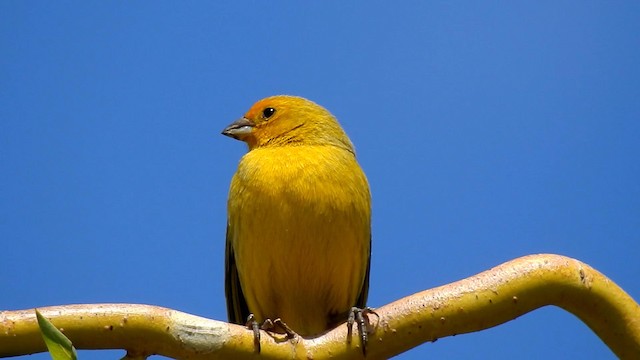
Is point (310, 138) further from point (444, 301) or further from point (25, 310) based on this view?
point (25, 310)

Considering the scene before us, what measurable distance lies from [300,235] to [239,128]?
1.54 m

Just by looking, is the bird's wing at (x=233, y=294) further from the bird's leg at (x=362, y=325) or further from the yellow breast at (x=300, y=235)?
the bird's leg at (x=362, y=325)

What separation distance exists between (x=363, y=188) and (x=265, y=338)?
2083mm

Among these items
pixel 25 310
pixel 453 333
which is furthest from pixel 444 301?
pixel 25 310

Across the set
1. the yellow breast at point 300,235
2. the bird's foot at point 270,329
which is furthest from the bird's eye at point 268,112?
the bird's foot at point 270,329

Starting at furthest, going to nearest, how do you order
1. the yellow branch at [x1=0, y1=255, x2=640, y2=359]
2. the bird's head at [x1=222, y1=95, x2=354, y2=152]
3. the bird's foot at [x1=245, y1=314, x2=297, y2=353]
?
the bird's head at [x1=222, y1=95, x2=354, y2=152], the bird's foot at [x1=245, y1=314, x2=297, y2=353], the yellow branch at [x1=0, y1=255, x2=640, y2=359]

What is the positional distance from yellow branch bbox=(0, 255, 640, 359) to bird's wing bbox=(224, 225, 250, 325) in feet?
7.55

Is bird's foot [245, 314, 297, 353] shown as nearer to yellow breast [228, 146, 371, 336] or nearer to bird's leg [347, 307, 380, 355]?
bird's leg [347, 307, 380, 355]

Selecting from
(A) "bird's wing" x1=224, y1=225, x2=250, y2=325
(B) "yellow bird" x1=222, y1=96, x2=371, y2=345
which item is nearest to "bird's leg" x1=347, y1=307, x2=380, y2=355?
(B) "yellow bird" x1=222, y1=96, x2=371, y2=345

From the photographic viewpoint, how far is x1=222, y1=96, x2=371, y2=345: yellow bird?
5.39 metres

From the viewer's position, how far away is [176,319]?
11.8ft

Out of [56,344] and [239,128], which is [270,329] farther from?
[239,128]

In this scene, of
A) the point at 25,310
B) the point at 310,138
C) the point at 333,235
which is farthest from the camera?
the point at 310,138

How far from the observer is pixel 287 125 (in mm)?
6469
